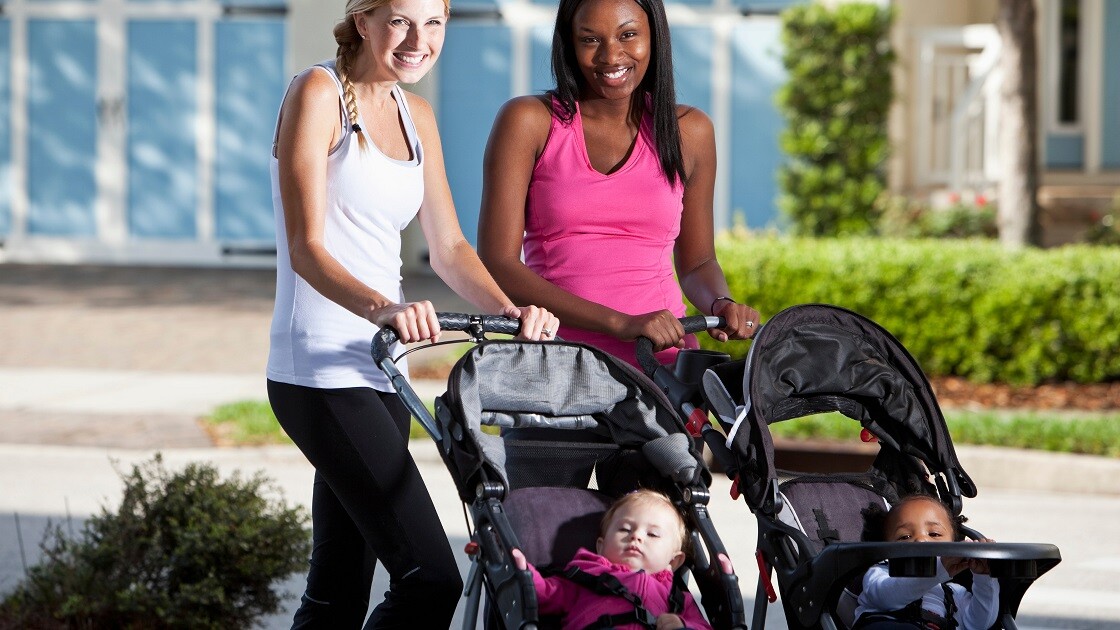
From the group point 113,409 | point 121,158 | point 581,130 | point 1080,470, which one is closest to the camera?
point 581,130

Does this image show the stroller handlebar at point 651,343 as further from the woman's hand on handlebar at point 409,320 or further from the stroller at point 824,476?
the woman's hand on handlebar at point 409,320

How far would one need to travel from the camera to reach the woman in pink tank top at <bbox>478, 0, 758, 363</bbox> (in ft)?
13.1

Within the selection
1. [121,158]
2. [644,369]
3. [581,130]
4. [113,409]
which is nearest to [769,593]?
[644,369]

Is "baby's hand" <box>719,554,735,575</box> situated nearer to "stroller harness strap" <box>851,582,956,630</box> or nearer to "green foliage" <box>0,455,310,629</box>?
"stroller harness strap" <box>851,582,956,630</box>

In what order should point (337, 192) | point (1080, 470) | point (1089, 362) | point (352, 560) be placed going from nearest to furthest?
1. point (337, 192)
2. point (352, 560)
3. point (1080, 470)
4. point (1089, 362)

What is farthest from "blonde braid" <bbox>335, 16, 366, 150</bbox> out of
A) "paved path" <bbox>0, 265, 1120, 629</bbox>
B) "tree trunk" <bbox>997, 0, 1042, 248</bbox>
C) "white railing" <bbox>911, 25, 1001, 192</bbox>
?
"white railing" <bbox>911, 25, 1001, 192</bbox>

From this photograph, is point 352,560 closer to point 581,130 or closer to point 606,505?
point 606,505

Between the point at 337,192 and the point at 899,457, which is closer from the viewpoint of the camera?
the point at 337,192

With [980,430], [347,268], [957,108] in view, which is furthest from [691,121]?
[957,108]

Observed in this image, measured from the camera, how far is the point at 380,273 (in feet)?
12.0

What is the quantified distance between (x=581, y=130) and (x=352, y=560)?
135 cm

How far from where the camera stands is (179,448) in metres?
9.02

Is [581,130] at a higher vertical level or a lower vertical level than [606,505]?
higher

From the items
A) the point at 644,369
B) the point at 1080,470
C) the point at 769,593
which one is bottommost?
the point at 1080,470
